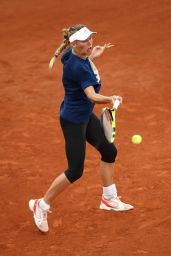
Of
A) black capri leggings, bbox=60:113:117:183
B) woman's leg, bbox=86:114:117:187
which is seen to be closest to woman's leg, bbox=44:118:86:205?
black capri leggings, bbox=60:113:117:183

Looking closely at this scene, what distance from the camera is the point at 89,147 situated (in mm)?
8047

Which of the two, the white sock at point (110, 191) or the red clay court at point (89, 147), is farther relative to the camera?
the white sock at point (110, 191)

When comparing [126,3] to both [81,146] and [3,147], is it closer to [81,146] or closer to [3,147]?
[3,147]

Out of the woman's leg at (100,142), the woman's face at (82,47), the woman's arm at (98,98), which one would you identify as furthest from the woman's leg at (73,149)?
the woman's face at (82,47)

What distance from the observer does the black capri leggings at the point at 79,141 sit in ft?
19.3

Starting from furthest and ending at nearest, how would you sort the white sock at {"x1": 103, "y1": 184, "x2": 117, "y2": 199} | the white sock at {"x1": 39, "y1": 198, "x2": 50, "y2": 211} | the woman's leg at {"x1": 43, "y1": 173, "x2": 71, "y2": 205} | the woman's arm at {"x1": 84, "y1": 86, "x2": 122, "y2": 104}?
the white sock at {"x1": 103, "y1": 184, "x2": 117, "y2": 199} → the white sock at {"x1": 39, "y1": 198, "x2": 50, "y2": 211} → the woman's leg at {"x1": 43, "y1": 173, "x2": 71, "y2": 205} → the woman's arm at {"x1": 84, "y1": 86, "x2": 122, "y2": 104}

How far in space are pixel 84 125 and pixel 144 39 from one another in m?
6.35

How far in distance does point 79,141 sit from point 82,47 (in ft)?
3.14

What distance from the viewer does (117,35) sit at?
1222 cm

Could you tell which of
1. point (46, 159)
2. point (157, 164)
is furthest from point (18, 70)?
point (157, 164)

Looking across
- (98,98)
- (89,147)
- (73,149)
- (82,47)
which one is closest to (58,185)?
(73,149)

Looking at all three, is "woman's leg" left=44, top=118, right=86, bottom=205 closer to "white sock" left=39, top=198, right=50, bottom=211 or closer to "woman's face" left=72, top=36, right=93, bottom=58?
"white sock" left=39, top=198, right=50, bottom=211

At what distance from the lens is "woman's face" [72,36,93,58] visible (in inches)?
218

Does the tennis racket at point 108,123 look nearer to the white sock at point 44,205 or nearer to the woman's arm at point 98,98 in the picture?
the woman's arm at point 98,98
